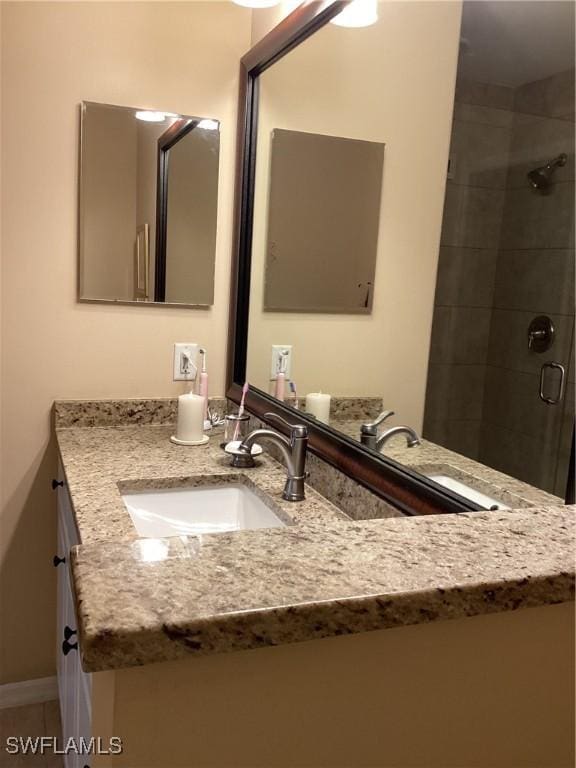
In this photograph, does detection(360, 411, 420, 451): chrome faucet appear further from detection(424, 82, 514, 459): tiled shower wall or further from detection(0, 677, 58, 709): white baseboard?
detection(0, 677, 58, 709): white baseboard

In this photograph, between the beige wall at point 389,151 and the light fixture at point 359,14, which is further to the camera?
the light fixture at point 359,14

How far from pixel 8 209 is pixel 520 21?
1.38m

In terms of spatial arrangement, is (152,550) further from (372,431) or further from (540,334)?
(372,431)

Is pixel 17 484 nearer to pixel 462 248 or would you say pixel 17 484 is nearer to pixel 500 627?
pixel 462 248

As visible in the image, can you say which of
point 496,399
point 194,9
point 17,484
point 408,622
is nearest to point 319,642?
point 408,622

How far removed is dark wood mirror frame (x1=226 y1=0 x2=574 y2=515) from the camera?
120 cm

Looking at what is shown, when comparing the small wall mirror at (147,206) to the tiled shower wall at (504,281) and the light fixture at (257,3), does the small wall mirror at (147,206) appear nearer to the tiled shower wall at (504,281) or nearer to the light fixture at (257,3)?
the light fixture at (257,3)

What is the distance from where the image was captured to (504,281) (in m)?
1.04

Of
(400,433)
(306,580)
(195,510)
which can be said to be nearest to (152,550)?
(306,580)

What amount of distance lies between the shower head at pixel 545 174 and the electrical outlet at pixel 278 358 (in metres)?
0.97

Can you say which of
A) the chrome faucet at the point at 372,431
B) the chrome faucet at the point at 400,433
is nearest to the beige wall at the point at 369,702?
the chrome faucet at the point at 400,433

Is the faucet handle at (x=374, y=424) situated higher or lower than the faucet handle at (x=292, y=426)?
higher

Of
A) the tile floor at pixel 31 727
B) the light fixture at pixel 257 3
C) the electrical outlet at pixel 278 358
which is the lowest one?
the tile floor at pixel 31 727

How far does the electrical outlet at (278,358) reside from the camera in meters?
1.87
